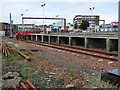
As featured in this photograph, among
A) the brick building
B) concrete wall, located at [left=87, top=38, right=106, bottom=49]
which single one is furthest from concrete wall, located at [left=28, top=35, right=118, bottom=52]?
the brick building

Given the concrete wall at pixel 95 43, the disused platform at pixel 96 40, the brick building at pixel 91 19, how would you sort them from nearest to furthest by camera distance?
the disused platform at pixel 96 40 → the concrete wall at pixel 95 43 → the brick building at pixel 91 19

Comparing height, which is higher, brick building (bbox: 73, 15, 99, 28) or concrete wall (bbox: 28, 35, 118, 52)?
brick building (bbox: 73, 15, 99, 28)

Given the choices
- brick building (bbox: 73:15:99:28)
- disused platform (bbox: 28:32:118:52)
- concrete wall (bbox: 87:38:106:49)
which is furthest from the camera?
brick building (bbox: 73:15:99:28)

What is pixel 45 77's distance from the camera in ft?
15.4

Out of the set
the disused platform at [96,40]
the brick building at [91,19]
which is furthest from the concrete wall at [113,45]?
the brick building at [91,19]

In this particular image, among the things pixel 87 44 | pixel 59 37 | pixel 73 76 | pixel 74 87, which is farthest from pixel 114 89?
pixel 59 37

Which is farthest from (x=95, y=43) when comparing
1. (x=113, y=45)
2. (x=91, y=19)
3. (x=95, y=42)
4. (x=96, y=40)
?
(x=91, y=19)

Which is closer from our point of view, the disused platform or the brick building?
the disused platform

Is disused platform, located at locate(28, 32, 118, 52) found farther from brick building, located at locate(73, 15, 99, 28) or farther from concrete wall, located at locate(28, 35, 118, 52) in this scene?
brick building, located at locate(73, 15, 99, 28)

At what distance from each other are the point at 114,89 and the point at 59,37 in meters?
15.4

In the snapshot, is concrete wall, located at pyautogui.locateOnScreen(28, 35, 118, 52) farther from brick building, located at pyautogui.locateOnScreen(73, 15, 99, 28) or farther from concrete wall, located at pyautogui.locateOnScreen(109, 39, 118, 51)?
brick building, located at pyautogui.locateOnScreen(73, 15, 99, 28)

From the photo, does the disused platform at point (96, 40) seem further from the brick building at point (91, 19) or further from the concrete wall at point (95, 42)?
the brick building at point (91, 19)

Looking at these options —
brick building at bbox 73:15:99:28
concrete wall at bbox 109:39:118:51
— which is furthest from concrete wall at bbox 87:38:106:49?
brick building at bbox 73:15:99:28

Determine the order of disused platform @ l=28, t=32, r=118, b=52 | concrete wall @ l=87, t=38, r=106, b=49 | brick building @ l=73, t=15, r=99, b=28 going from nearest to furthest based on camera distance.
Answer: disused platform @ l=28, t=32, r=118, b=52, concrete wall @ l=87, t=38, r=106, b=49, brick building @ l=73, t=15, r=99, b=28
